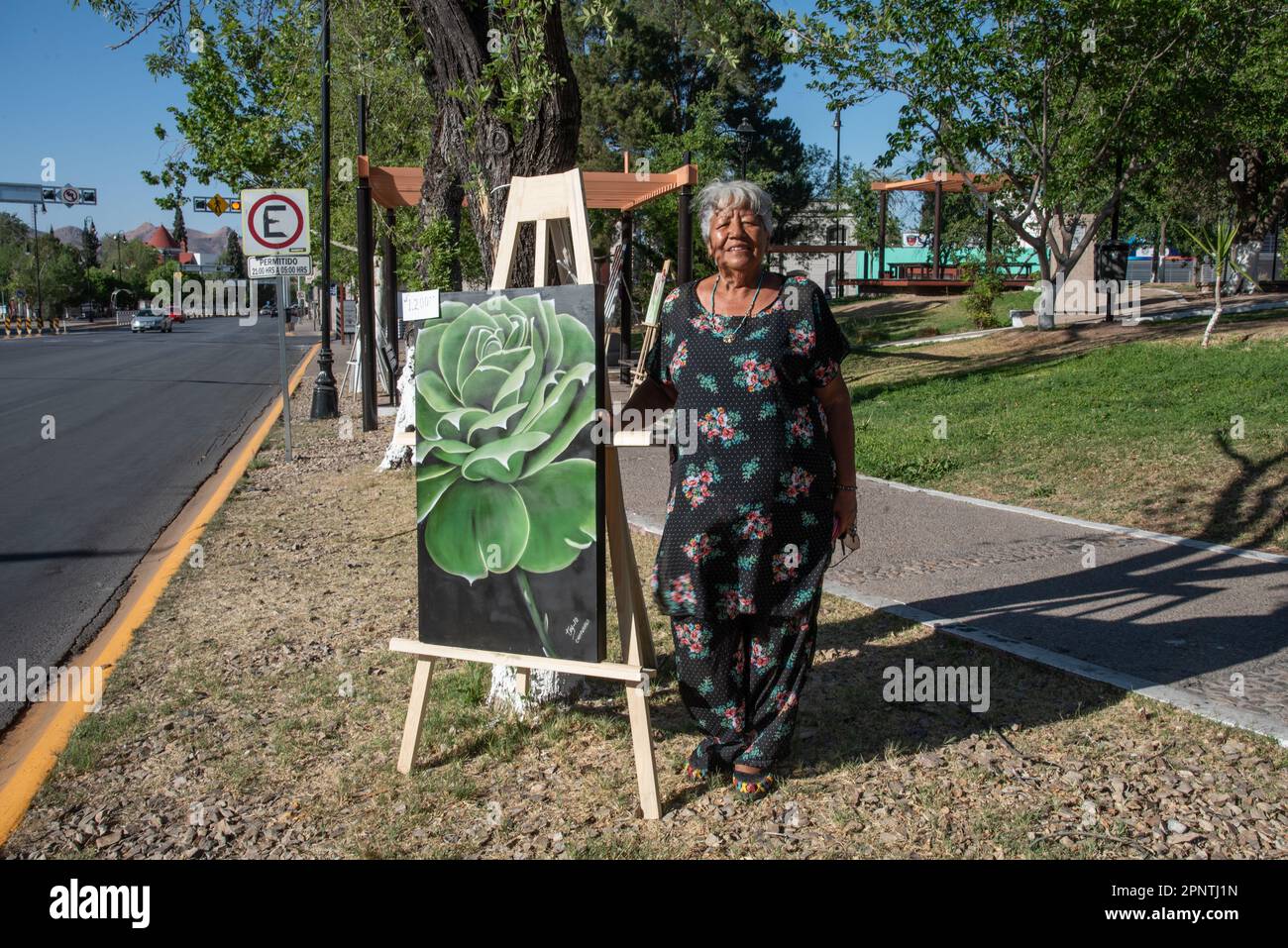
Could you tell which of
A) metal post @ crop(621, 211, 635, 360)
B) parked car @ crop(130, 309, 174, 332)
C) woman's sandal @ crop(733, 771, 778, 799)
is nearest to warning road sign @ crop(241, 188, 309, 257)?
metal post @ crop(621, 211, 635, 360)

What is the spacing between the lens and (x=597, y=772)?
402 cm

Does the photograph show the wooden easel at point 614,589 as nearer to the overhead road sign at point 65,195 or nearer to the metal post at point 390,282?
the metal post at point 390,282

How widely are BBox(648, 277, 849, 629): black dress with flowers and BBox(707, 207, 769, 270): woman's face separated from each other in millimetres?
160

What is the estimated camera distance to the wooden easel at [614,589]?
12.0 ft

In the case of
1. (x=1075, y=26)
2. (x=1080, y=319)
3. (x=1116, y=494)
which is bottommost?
(x=1116, y=494)

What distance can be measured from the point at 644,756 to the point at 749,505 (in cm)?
93

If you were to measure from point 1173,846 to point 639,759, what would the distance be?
1.71 metres

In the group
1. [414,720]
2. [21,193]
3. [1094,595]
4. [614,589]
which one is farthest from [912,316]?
[21,193]

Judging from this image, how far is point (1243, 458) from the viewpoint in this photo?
850 cm

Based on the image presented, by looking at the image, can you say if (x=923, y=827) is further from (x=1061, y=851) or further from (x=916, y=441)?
(x=916, y=441)

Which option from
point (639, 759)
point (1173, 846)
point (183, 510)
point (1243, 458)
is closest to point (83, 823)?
point (639, 759)

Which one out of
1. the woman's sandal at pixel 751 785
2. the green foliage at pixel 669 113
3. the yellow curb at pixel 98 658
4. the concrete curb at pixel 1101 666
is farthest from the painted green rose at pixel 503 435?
the green foliage at pixel 669 113

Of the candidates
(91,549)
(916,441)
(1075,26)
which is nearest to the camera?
(91,549)

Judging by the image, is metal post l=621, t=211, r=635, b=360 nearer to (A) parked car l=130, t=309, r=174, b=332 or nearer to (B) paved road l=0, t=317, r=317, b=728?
(B) paved road l=0, t=317, r=317, b=728
